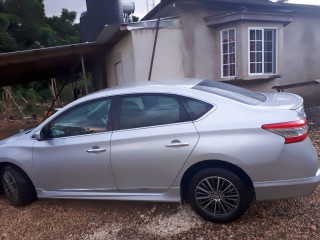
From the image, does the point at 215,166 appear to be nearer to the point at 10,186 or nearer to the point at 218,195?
the point at 218,195

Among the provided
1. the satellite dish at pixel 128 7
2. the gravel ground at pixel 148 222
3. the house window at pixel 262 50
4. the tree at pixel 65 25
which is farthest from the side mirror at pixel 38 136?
the tree at pixel 65 25

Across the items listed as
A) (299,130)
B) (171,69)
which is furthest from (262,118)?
(171,69)

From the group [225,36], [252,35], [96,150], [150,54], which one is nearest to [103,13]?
[150,54]

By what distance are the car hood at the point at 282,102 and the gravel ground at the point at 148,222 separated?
126 centimetres

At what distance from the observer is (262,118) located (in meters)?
3.14

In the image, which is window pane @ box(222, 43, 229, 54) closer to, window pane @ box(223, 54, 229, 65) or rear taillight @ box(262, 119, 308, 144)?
window pane @ box(223, 54, 229, 65)

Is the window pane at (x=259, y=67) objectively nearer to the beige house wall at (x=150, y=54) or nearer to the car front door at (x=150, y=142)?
the beige house wall at (x=150, y=54)

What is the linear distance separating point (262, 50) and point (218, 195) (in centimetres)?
655

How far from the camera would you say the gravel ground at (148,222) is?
10.6 ft

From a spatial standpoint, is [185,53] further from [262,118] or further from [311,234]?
[311,234]

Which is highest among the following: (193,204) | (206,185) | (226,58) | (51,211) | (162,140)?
(226,58)

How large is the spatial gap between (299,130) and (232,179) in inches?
33.7

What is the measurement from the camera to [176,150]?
3303mm

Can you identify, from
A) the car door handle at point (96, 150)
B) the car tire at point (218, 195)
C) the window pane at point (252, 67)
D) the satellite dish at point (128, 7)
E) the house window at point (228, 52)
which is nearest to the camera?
the car tire at point (218, 195)
